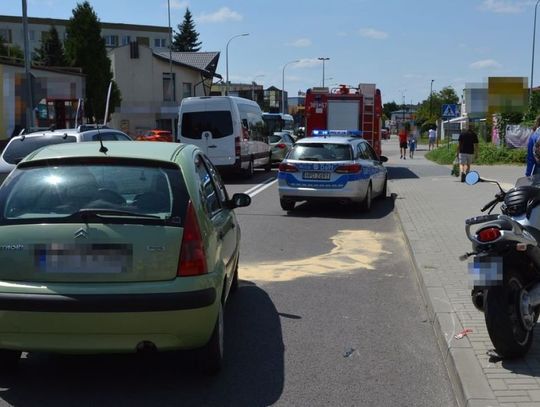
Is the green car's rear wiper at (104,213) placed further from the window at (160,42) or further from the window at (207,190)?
the window at (160,42)

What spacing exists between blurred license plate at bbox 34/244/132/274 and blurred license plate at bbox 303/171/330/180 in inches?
357

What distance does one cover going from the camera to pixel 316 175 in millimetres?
12891

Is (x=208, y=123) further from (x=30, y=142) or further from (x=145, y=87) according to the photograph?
(x=145, y=87)

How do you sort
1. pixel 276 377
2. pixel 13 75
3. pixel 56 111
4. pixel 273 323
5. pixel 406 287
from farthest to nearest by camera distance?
pixel 56 111, pixel 13 75, pixel 406 287, pixel 273 323, pixel 276 377

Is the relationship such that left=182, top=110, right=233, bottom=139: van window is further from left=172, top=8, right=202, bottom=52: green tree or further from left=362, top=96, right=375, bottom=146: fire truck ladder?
left=172, top=8, right=202, bottom=52: green tree

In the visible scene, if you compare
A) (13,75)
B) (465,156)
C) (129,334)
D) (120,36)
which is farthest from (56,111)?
(120,36)

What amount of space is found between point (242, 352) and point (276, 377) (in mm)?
568

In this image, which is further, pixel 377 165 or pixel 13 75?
pixel 13 75

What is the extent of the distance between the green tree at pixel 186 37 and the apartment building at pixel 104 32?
465cm

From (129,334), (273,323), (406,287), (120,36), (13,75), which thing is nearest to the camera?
(129,334)

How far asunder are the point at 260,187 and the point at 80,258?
50.4 feet

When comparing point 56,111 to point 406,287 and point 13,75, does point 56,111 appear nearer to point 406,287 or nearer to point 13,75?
point 13,75

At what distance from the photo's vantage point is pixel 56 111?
34469 mm

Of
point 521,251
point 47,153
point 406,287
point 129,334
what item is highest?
point 47,153
